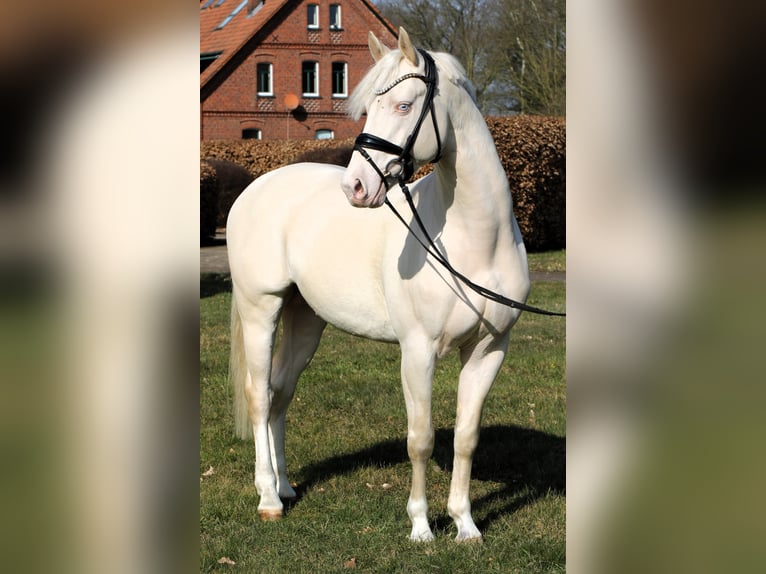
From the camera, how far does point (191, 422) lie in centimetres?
80

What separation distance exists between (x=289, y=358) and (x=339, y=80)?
120ft

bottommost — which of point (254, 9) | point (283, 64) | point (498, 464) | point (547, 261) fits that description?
point (498, 464)

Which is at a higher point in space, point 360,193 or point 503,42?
point 503,42

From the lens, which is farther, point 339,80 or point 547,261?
point 339,80

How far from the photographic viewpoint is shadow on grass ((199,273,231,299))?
1389 cm

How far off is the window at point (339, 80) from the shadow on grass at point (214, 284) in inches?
1036

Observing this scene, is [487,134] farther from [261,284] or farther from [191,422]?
[191,422]

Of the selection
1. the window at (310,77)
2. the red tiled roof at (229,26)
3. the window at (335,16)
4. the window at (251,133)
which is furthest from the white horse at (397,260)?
the window at (335,16)

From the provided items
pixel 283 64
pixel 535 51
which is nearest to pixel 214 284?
pixel 535 51

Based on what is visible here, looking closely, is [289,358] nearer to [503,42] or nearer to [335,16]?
[503,42]

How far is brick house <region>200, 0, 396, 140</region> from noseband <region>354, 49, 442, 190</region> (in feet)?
113

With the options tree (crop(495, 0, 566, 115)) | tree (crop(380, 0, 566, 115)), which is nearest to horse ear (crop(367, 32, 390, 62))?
tree (crop(380, 0, 566, 115))

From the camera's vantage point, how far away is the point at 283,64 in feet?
130

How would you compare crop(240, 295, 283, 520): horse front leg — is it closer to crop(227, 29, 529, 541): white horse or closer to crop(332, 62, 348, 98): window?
crop(227, 29, 529, 541): white horse
